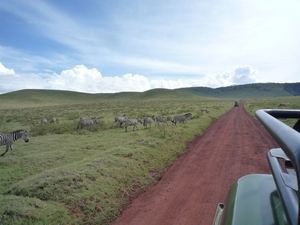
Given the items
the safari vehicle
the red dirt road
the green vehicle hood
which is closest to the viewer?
the safari vehicle

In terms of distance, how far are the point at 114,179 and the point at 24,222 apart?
9.45 feet

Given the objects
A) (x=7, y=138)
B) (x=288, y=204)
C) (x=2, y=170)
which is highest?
(x=288, y=204)

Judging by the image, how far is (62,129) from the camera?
778 inches

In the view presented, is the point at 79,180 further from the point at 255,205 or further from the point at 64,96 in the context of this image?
the point at 64,96

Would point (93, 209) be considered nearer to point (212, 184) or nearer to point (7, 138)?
point (212, 184)

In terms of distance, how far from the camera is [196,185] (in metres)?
6.86

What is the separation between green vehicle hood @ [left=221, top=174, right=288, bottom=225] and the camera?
1.76m

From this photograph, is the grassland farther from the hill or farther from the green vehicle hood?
the hill

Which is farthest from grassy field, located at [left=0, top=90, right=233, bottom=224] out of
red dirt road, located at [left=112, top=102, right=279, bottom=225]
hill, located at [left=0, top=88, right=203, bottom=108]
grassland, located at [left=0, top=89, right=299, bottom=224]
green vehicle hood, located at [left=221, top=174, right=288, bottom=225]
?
hill, located at [left=0, top=88, right=203, bottom=108]

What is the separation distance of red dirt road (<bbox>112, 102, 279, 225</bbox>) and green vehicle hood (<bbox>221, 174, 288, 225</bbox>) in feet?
9.49

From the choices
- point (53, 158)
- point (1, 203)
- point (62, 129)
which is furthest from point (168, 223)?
point (62, 129)

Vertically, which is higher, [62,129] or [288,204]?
[288,204]

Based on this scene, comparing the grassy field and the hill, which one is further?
the hill

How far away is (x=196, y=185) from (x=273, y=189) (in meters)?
4.91
